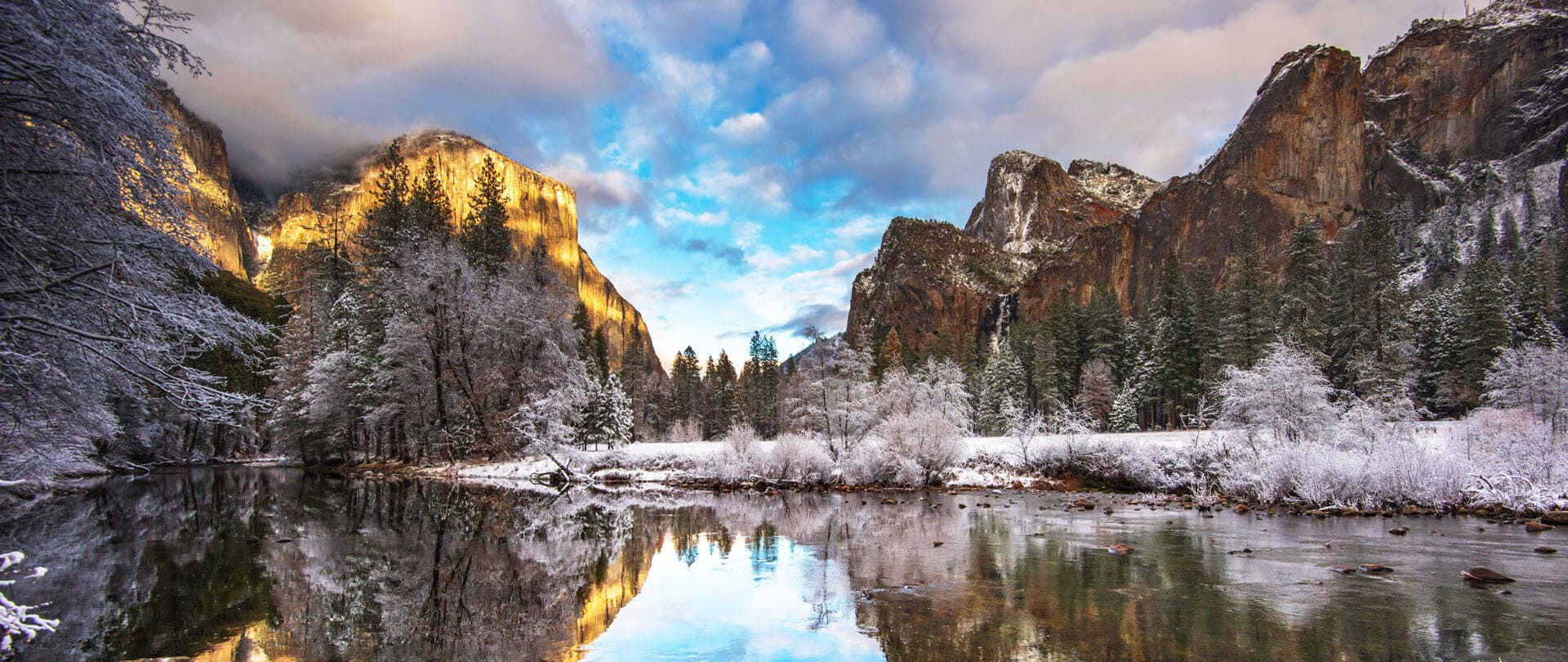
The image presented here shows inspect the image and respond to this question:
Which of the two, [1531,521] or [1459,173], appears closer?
[1531,521]

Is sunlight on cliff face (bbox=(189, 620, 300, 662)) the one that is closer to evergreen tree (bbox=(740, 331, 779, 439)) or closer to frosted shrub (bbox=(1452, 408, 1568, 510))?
frosted shrub (bbox=(1452, 408, 1568, 510))

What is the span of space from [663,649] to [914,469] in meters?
22.1

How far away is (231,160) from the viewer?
552 ft

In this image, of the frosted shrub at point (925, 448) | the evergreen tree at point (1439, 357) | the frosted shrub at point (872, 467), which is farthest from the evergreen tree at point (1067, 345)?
the frosted shrub at point (872, 467)

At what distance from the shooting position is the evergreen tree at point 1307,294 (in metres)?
43.7

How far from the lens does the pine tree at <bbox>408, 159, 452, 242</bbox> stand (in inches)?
1571

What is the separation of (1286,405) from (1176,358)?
113 feet

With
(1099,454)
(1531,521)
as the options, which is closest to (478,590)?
(1531,521)

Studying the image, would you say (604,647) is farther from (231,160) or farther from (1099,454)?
(231,160)

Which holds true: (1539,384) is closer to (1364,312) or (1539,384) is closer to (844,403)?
(1364,312)

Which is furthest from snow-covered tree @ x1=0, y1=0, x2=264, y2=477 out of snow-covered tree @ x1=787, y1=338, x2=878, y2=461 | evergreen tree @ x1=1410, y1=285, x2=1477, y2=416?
evergreen tree @ x1=1410, y1=285, x2=1477, y2=416

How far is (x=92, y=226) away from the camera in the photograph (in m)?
7.21

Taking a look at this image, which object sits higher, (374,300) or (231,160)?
(231,160)

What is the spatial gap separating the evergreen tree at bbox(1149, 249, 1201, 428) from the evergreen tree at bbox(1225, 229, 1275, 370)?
13.6 feet
